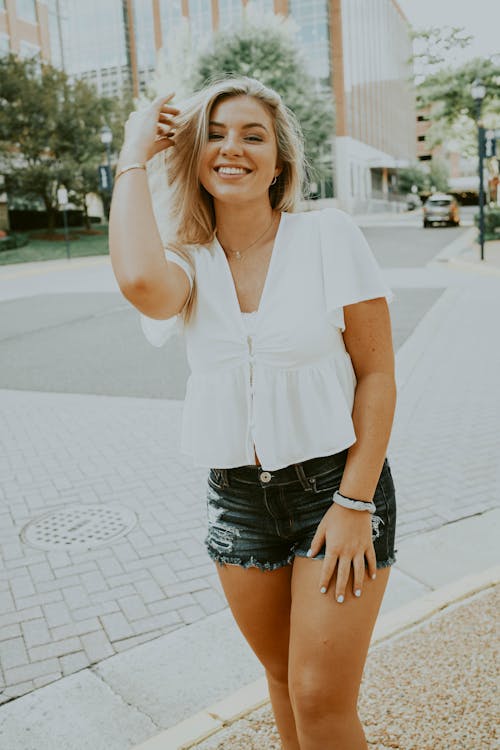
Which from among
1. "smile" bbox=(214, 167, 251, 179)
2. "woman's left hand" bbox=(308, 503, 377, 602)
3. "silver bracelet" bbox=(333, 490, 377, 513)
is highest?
"smile" bbox=(214, 167, 251, 179)

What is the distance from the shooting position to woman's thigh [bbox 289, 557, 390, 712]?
1.74m

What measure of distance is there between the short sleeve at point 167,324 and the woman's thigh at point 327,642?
714 mm

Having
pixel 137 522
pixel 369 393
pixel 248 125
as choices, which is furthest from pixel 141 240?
pixel 137 522

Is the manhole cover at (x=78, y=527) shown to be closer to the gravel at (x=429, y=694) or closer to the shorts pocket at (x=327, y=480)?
the gravel at (x=429, y=694)

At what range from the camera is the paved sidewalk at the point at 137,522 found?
3.12 metres

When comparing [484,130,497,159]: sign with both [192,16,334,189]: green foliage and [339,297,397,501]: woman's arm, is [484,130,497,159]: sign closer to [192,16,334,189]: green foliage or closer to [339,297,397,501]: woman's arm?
[192,16,334,189]: green foliage

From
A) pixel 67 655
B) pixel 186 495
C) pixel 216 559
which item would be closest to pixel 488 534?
pixel 186 495

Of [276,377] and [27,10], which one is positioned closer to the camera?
[276,377]

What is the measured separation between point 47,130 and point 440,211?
21.2 metres

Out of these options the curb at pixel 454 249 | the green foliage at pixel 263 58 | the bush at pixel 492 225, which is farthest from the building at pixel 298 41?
the bush at pixel 492 225

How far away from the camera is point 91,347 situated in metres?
11.3

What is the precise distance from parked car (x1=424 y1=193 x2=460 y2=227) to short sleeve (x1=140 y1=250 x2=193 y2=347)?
4133 cm

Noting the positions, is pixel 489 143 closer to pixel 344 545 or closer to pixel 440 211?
pixel 440 211

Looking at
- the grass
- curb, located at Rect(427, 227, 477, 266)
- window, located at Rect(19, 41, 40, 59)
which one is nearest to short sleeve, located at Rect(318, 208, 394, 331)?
curb, located at Rect(427, 227, 477, 266)
